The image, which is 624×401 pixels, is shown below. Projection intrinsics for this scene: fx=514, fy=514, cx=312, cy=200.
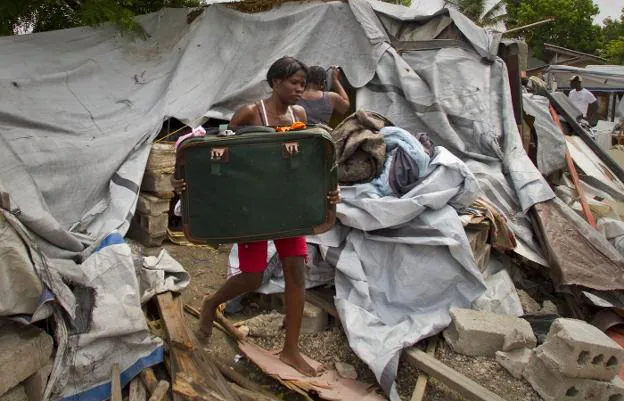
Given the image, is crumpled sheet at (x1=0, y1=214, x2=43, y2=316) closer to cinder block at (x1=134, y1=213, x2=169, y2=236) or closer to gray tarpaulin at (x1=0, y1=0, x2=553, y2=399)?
gray tarpaulin at (x1=0, y1=0, x2=553, y2=399)

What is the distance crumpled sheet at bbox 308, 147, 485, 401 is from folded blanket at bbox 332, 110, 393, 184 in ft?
0.99

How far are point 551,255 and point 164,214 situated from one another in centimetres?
308

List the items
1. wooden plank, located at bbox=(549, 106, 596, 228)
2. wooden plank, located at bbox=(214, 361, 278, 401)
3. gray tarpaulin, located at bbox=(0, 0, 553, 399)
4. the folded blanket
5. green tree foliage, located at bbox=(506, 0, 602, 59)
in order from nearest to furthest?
wooden plank, located at bbox=(214, 361, 278, 401), gray tarpaulin, located at bbox=(0, 0, 553, 399), the folded blanket, wooden plank, located at bbox=(549, 106, 596, 228), green tree foliage, located at bbox=(506, 0, 602, 59)

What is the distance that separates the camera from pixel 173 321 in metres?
2.84

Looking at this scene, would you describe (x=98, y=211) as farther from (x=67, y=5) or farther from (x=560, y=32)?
(x=560, y=32)

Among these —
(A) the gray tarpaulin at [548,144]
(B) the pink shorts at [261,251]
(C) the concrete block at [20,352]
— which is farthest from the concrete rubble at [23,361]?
(A) the gray tarpaulin at [548,144]

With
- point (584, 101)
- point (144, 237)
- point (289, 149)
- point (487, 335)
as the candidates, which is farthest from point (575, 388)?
point (584, 101)

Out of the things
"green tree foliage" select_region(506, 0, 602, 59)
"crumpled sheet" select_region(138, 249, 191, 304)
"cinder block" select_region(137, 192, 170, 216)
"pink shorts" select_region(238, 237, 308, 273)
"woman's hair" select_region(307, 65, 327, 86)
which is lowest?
"crumpled sheet" select_region(138, 249, 191, 304)

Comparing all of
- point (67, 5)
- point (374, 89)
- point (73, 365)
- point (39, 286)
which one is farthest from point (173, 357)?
point (67, 5)

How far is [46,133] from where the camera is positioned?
4.33 m

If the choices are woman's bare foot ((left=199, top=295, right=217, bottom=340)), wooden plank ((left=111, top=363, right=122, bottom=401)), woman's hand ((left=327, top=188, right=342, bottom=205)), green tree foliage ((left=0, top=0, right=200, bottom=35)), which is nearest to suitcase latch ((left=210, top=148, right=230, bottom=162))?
woman's hand ((left=327, top=188, right=342, bottom=205))

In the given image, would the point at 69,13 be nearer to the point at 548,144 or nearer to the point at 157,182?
the point at 157,182

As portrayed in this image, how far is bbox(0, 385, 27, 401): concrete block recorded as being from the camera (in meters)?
2.12

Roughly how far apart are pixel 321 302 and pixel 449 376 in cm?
96
